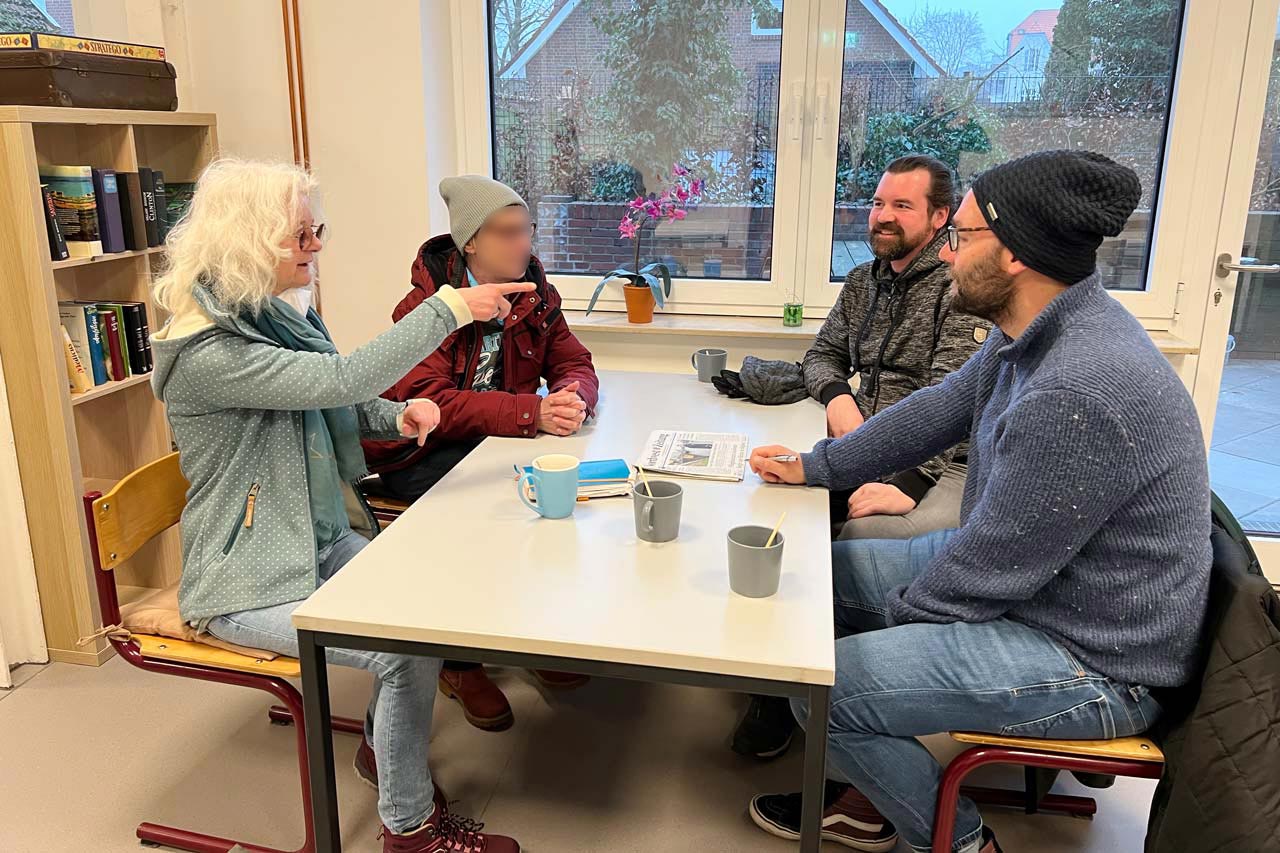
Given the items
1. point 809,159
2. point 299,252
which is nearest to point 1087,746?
point 299,252

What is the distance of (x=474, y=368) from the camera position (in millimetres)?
2316

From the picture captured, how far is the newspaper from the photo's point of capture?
1.88 metres

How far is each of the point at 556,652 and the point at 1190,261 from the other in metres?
2.56

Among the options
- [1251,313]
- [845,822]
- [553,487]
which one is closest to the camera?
[553,487]

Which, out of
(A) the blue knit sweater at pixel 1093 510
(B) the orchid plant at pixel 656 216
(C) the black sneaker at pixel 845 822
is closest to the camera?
(A) the blue knit sweater at pixel 1093 510

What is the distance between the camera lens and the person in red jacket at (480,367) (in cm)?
216

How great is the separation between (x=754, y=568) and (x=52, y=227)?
2.05 metres

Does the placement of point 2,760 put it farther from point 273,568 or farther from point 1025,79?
point 1025,79

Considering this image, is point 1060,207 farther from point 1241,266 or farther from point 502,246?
point 1241,266

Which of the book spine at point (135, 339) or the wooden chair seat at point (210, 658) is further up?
the book spine at point (135, 339)

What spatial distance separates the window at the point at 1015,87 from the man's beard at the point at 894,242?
28.3 inches

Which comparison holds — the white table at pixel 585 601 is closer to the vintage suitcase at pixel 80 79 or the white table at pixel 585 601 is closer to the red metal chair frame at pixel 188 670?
the red metal chair frame at pixel 188 670

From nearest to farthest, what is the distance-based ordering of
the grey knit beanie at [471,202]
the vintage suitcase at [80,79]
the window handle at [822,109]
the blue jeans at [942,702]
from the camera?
the blue jeans at [942,702]
the grey knit beanie at [471,202]
the vintage suitcase at [80,79]
the window handle at [822,109]

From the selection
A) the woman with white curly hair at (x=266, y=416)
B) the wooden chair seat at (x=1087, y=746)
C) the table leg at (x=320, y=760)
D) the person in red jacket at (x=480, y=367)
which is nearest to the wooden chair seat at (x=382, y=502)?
the person in red jacket at (x=480, y=367)
